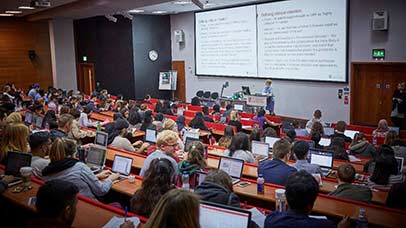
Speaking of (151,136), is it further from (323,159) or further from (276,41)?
(276,41)

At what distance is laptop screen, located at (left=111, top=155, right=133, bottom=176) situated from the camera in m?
5.12

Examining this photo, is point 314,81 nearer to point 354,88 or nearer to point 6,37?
point 354,88

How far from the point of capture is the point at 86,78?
20.5 metres

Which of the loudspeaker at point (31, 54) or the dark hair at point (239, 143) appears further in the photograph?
the loudspeaker at point (31, 54)

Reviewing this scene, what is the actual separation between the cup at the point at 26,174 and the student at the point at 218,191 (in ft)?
6.80

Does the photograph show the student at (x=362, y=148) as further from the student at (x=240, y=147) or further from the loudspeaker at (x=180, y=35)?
the loudspeaker at (x=180, y=35)

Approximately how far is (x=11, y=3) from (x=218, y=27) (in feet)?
24.0

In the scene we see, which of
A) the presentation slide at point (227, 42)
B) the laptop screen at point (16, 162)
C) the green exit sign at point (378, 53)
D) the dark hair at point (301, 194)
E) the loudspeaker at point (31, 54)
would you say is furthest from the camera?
the loudspeaker at point (31, 54)

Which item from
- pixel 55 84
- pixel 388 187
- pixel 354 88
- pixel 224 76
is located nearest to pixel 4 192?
pixel 388 187

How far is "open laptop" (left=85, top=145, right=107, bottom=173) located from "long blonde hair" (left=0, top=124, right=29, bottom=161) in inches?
32.0

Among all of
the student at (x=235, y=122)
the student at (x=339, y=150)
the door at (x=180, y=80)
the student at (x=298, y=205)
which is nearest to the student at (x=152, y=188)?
the student at (x=298, y=205)

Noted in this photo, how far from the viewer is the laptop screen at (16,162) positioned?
4715 millimetres

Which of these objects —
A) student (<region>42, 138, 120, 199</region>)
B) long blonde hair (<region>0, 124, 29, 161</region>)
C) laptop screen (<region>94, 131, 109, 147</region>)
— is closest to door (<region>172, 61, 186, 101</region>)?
laptop screen (<region>94, 131, 109, 147</region>)

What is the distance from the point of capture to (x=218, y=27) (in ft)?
54.2
